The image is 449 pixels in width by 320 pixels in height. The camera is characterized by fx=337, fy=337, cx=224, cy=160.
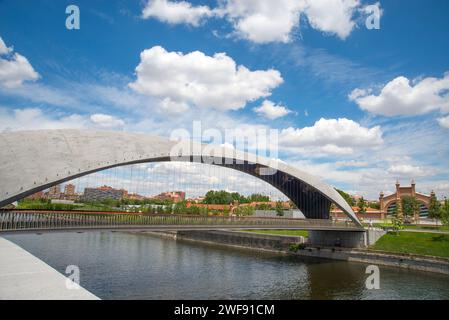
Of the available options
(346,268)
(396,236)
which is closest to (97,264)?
(346,268)

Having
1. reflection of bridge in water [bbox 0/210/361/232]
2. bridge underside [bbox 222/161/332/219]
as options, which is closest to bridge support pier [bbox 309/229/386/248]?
bridge underside [bbox 222/161/332/219]

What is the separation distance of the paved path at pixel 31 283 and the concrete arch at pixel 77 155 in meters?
7.96

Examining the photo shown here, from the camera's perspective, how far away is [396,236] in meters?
33.8

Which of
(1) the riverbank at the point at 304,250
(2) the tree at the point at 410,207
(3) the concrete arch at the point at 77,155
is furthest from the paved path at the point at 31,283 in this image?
(2) the tree at the point at 410,207

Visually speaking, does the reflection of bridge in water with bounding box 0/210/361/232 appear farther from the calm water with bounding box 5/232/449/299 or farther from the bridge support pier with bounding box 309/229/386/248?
the bridge support pier with bounding box 309/229/386/248

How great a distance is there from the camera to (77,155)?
2102cm

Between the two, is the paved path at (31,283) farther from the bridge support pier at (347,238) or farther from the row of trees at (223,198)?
the row of trees at (223,198)

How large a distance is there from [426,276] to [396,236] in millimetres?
9321

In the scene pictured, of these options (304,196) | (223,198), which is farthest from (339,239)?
(223,198)

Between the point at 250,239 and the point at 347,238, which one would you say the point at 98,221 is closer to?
the point at 250,239

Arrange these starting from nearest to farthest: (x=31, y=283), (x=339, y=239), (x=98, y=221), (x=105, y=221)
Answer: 1. (x=31, y=283)
2. (x=98, y=221)
3. (x=105, y=221)
4. (x=339, y=239)

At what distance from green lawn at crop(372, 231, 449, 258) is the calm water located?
10.8 ft

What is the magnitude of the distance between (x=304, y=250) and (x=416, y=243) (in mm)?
10396

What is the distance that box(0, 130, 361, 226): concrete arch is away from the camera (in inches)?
710
